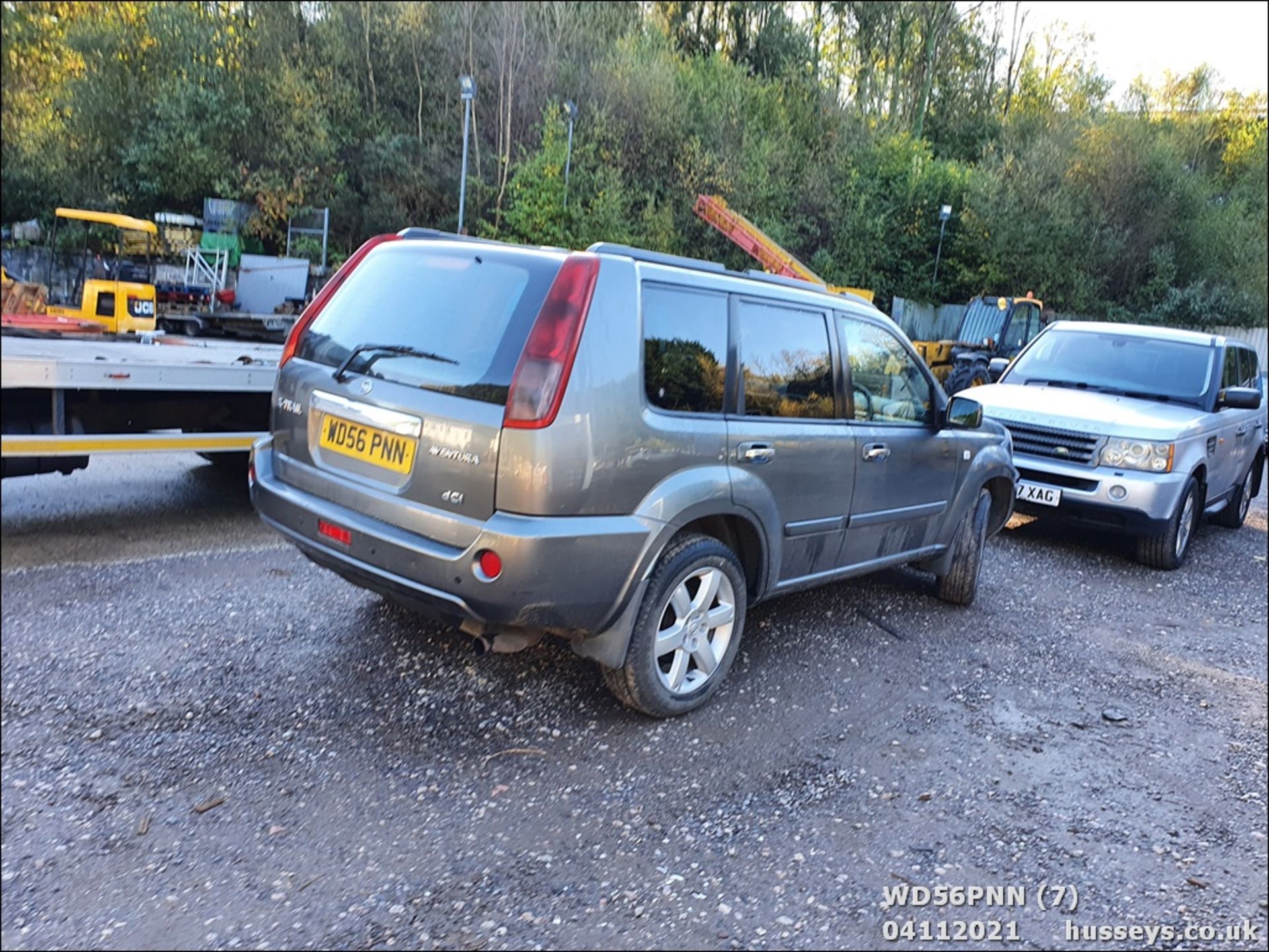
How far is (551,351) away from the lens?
3.15m

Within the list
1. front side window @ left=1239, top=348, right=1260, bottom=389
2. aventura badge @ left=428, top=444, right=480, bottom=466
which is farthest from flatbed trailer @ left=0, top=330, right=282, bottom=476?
front side window @ left=1239, top=348, right=1260, bottom=389

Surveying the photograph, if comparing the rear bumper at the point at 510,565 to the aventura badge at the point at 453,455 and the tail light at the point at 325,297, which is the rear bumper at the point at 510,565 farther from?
the tail light at the point at 325,297

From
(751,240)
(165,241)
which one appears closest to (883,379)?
(165,241)

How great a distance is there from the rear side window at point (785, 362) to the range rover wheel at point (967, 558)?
1677 mm

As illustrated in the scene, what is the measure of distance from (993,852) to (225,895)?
2.33 meters

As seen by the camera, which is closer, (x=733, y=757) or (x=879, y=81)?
(x=733, y=757)

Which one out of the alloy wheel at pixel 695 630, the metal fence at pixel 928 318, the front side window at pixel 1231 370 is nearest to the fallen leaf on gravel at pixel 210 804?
the alloy wheel at pixel 695 630

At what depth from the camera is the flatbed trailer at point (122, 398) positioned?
3.91 meters

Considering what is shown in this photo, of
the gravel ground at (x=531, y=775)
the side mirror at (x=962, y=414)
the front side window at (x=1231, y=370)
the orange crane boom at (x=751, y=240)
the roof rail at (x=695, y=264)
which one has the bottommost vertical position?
the gravel ground at (x=531, y=775)

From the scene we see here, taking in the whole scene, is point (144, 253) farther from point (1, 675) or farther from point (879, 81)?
point (879, 81)

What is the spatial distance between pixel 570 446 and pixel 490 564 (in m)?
0.47

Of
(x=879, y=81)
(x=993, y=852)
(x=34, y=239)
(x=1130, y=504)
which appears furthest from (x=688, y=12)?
(x=993, y=852)

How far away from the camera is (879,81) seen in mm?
32750

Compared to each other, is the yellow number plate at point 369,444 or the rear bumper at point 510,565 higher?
the yellow number plate at point 369,444
